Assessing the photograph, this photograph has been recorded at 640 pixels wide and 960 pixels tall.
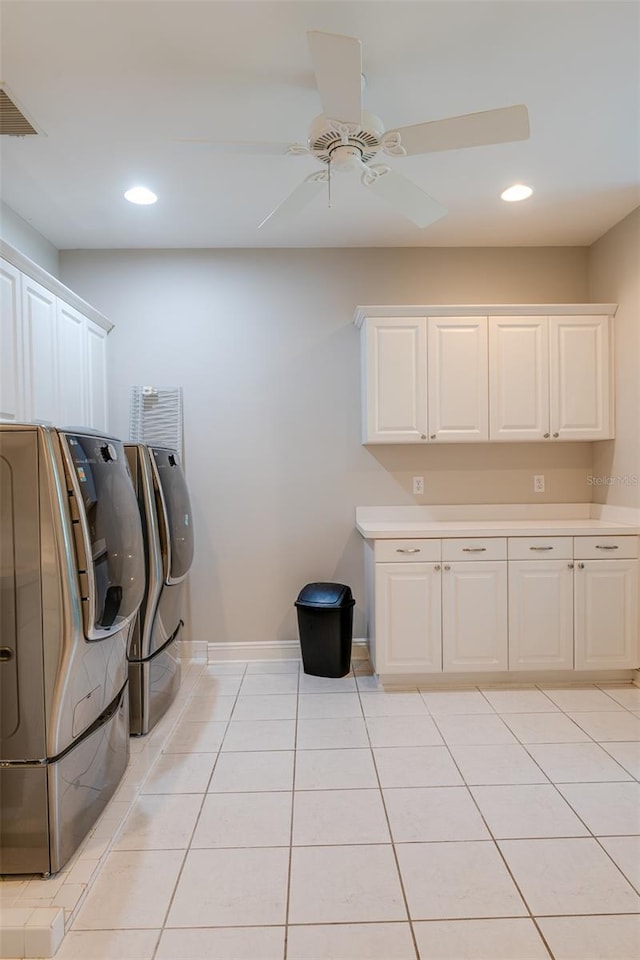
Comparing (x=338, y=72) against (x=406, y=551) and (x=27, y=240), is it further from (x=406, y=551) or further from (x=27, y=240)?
(x=27, y=240)

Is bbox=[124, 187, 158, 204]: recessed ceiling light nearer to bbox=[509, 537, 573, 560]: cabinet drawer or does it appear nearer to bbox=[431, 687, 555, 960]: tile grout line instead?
bbox=[509, 537, 573, 560]: cabinet drawer

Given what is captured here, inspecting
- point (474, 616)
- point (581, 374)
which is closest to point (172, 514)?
point (474, 616)

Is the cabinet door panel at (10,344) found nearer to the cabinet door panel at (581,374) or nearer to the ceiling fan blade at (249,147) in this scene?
the ceiling fan blade at (249,147)

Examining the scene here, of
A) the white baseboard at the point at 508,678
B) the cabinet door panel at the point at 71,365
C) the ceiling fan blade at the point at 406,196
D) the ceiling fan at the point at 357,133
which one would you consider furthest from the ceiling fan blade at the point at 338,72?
the white baseboard at the point at 508,678

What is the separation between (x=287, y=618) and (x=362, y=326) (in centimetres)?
209

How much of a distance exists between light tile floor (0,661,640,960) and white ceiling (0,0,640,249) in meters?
2.46

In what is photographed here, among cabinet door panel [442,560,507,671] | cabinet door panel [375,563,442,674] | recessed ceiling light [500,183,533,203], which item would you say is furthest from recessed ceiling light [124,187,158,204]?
cabinet door panel [442,560,507,671]

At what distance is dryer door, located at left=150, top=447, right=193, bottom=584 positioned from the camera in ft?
9.36

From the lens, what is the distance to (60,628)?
5.50ft

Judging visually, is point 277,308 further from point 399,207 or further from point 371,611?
point 371,611

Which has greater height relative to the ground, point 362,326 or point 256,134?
point 256,134

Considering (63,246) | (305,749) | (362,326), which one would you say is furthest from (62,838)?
(63,246)

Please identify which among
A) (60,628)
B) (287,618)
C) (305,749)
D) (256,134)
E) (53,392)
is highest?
(256,134)

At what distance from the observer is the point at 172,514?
9.70 ft
